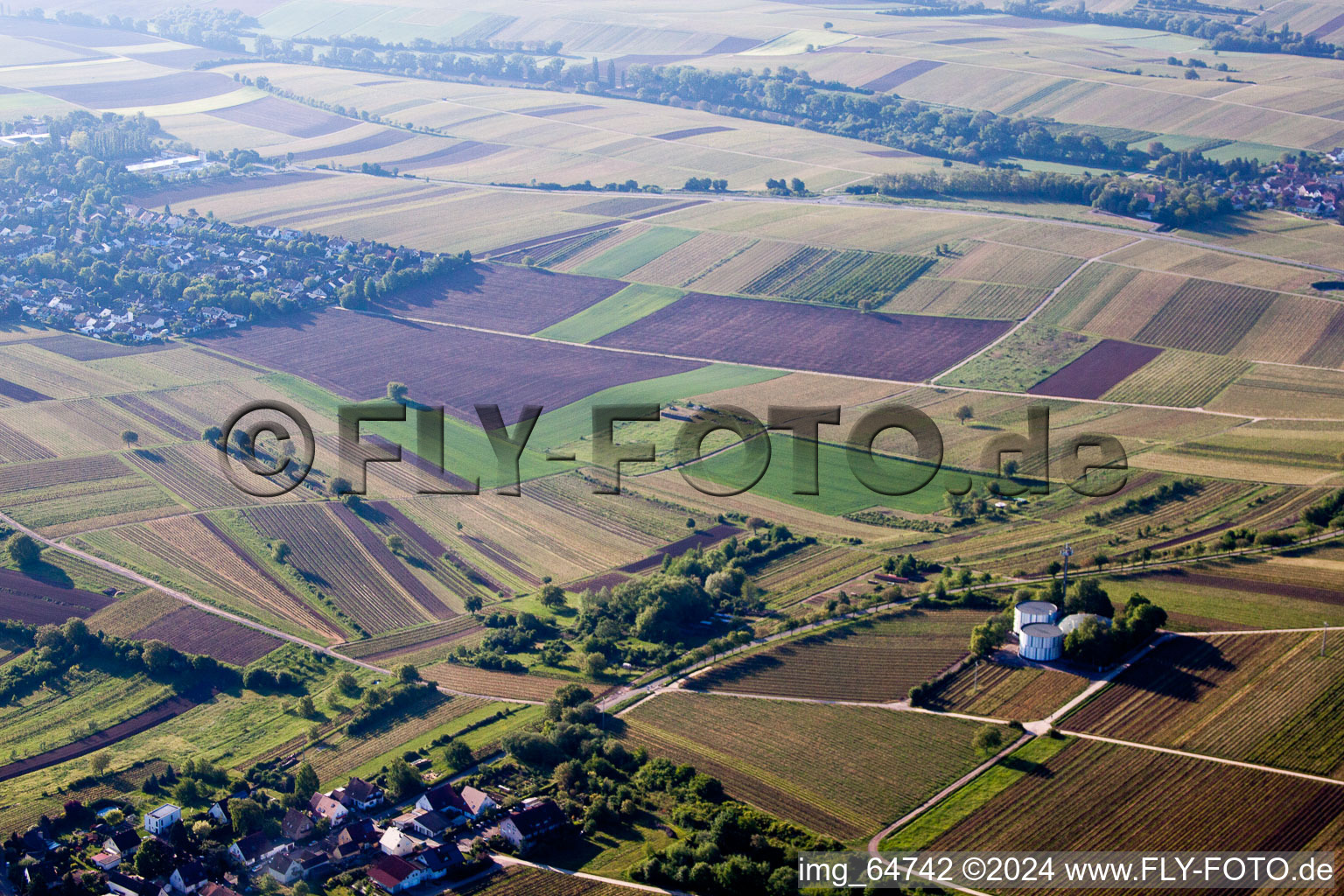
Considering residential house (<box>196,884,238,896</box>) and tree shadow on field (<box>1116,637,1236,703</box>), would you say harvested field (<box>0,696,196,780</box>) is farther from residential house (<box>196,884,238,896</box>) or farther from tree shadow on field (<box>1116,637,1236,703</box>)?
tree shadow on field (<box>1116,637,1236,703</box>)

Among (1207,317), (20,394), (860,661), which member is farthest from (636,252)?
(860,661)

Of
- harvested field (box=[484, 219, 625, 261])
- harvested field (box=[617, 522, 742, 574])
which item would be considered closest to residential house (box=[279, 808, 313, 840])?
harvested field (box=[617, 522, 742, 574])

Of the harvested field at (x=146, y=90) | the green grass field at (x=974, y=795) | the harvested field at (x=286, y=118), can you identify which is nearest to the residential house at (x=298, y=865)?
the green grass field at (x=974, y=795)

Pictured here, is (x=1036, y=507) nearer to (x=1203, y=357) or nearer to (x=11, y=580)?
(x=1203, y=357)

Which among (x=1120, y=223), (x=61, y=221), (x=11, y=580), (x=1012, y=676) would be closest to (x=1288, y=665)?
(x=1012, y=676)

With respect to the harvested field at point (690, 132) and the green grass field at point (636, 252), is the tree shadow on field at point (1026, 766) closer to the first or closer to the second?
the green grass field at point (636, 252)

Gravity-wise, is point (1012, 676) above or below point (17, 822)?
above

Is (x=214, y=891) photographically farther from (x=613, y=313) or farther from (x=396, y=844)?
(x=613, y=313)
